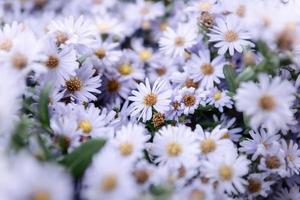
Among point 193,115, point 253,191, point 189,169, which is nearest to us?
point 189,169

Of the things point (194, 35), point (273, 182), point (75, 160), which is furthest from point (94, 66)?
point (273, 182)

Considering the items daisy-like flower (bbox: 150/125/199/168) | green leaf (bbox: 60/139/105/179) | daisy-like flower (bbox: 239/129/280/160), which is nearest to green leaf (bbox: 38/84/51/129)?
green leaf (bbox: 60/139/105/179)

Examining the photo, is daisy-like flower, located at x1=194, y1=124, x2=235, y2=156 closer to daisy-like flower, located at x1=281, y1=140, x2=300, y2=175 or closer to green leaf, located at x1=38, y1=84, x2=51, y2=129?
daisy-like flower, located at x1=281, y1=140, x2=300, y2=175

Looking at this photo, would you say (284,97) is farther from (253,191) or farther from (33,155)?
(33,155)

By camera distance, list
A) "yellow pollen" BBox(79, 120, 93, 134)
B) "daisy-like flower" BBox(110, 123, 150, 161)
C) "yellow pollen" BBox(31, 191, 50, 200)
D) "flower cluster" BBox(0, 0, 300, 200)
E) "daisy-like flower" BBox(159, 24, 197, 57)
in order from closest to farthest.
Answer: "yellow pollen" BBox(31, 191, 50, 200)
"flower cluster" BBox(0, 0, 300, 200)
"daisy-like flower" BBox(110, 123, 150, 161)
"yellow pollen" BBox(79, 120, 93, 134)
"daisy-like flower" BBox(159, 24, 197, 57)

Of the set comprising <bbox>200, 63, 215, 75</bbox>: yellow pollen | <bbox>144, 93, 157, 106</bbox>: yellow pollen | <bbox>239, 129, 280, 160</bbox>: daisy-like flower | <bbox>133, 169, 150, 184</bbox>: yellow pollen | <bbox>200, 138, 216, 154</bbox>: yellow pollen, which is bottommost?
<bbox>239, 129, 280, 160</bbox>: daisy-like flower

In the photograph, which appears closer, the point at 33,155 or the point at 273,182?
the point at 33,155

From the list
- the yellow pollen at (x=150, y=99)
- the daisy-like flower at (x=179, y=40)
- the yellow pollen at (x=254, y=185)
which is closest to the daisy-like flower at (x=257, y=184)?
the yellow pollen at (x=254, y=185)

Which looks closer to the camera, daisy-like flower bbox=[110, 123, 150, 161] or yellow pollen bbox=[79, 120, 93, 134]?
daisy-like flower bbox=[110, 123, 150, 161]
